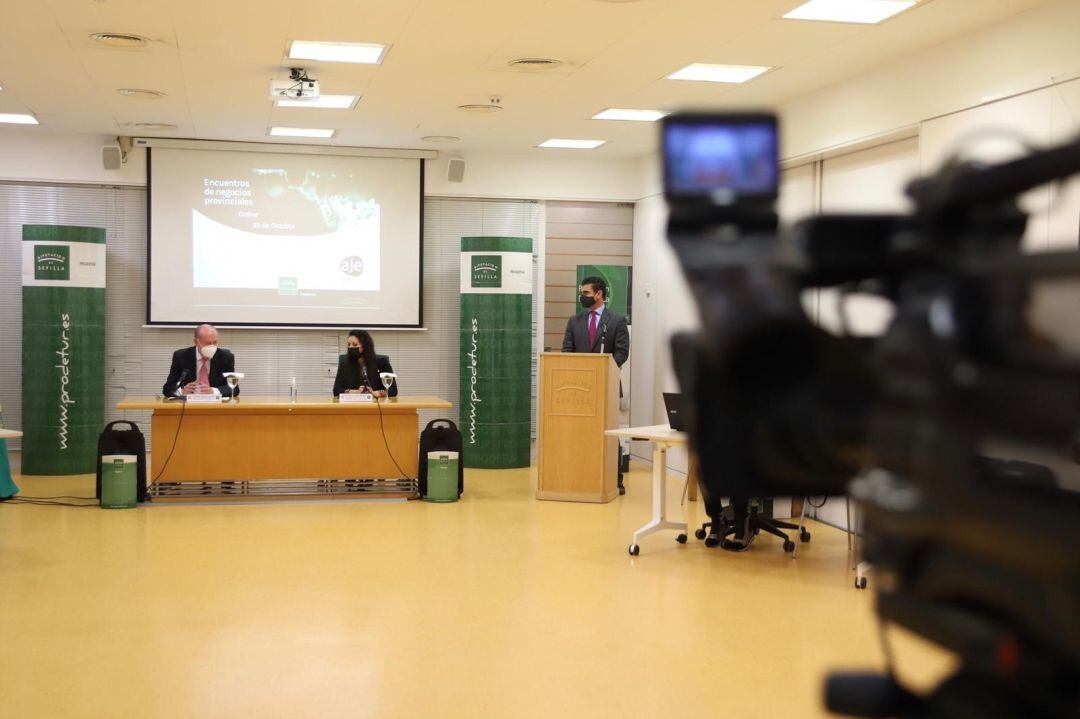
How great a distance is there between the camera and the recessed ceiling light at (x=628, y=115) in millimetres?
9016

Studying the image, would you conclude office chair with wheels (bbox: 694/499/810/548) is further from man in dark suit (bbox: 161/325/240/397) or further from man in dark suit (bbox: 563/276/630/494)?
man in dark suit (bbox: 161/325/240/397)

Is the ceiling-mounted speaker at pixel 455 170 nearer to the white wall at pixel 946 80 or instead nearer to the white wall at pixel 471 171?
the white wall at pixel 471 171

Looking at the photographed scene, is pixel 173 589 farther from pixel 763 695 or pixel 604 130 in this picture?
pixel 604 130

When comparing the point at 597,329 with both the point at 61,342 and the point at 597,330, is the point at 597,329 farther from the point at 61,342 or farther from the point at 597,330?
the point at 61,342

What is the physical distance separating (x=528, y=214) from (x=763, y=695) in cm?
786

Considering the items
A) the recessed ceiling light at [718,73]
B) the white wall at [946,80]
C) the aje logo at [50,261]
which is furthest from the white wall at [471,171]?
the recessed ceiling light at [718,73]

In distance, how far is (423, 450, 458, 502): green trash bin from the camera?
8.34 m

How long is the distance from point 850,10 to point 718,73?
170 cm

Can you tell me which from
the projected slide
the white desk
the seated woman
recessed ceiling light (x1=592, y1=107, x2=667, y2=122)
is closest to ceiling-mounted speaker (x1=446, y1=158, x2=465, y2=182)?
the projected slide

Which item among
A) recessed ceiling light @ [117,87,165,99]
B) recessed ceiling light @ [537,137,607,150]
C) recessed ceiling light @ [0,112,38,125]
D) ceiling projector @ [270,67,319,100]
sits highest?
recessed ceiling light @ [537,137,607,150]

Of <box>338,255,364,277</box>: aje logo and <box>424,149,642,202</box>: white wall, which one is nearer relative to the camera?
<box>338,255,364,277</box>: aje logo

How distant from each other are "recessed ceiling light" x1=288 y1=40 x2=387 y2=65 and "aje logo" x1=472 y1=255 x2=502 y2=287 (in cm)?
324

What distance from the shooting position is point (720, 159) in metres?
1.07

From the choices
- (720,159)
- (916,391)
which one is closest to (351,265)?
(720,159)
